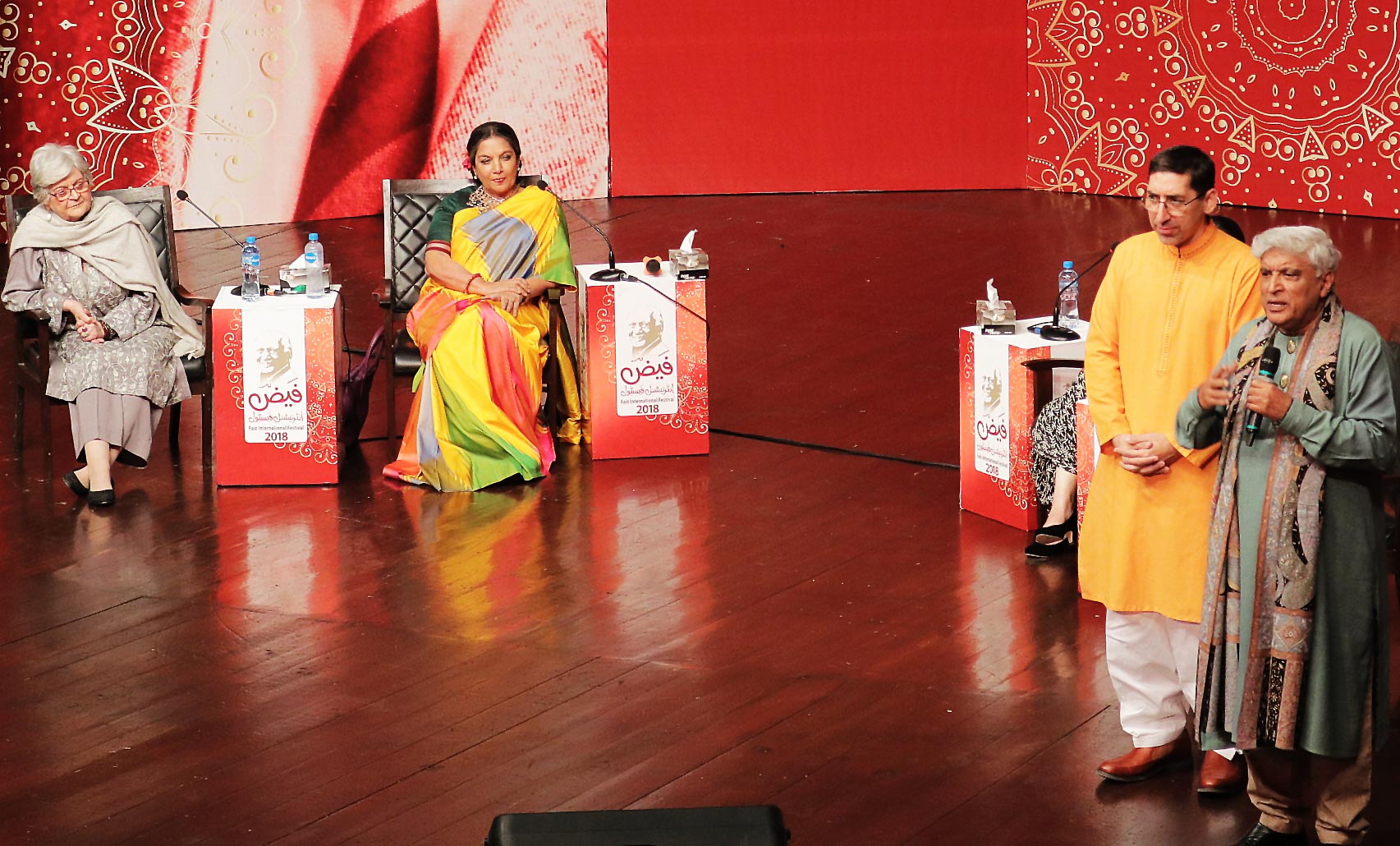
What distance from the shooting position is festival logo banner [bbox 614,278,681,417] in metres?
5.92

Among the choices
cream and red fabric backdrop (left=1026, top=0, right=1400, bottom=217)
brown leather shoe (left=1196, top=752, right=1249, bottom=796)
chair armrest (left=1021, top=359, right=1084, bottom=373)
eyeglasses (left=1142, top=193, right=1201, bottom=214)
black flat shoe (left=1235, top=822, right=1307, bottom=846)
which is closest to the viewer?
black flat shoe (left=1235, top=822, right=1307, bottom=846)

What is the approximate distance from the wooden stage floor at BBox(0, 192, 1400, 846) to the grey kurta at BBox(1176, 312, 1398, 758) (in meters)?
0.41

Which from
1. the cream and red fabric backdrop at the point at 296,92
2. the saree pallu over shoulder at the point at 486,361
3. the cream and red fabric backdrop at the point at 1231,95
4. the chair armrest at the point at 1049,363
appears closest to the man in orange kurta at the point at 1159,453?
the chair armrest at the point at 1049,363

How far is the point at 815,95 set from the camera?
35.9 feet

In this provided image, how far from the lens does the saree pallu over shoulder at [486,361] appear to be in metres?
5.78

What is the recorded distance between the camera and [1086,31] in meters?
10.5

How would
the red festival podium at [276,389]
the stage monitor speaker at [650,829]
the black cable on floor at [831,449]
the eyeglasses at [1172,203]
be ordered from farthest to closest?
the black cable on floor at [831,449] → the red festival podium at [276,389] → the eyeglasses at [1172,203] → the stage monitor speaker at [650,829]

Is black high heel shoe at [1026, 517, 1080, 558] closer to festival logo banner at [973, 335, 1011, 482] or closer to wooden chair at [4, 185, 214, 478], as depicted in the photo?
festival logo banner at [973, 335, 1011, 482]

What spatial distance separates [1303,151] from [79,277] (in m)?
6.81

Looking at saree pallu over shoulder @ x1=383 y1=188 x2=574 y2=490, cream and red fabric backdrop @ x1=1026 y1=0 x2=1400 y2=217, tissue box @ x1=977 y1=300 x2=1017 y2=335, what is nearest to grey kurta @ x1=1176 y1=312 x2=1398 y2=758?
tissue box @ x1=977 y1=300 x2=1017 y2=335

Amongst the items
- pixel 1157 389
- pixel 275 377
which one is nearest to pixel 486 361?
pixel 275 377

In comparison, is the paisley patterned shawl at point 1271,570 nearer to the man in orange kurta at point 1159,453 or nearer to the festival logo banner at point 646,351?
the man in orange kurta at point 1159,453

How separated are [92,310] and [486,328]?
1271 mm

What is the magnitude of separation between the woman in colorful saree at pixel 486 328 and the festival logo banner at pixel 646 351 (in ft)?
0.86
